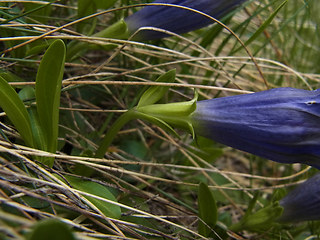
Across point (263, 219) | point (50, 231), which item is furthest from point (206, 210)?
point (50, 231)

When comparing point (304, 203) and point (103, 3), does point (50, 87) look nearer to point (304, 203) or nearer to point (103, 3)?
point (103, 3)

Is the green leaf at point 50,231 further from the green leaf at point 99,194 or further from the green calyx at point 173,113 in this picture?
the green calyx at point 173,113

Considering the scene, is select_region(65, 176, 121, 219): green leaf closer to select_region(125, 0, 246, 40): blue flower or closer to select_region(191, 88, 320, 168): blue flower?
select_region(191, 88, 320, 168): blue flower

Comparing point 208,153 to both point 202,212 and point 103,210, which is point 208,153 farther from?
point 103,210

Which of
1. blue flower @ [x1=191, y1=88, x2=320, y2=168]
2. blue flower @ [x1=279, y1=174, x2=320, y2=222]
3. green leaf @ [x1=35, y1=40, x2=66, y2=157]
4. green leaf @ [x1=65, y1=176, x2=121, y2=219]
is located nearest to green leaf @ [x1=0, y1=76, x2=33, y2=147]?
green leaf @ [x1=35, y1=40, x2=66, y2=157]

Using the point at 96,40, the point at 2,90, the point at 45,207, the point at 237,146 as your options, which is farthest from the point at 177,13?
the point at 45,207
